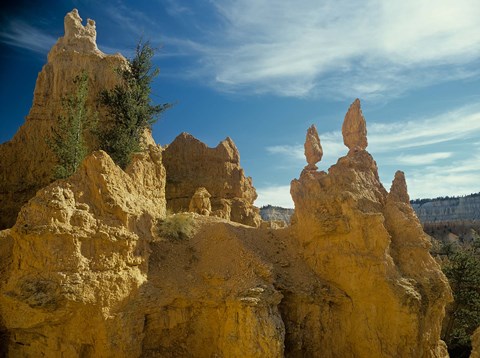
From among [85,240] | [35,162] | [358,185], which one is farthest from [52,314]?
[35,162]

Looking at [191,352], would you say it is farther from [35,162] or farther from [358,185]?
[35,162]

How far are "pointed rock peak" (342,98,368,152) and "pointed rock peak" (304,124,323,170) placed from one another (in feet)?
13.5

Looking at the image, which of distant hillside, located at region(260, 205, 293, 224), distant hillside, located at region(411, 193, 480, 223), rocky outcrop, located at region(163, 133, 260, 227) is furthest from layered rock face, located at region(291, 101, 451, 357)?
distant hillside, located at region(411, 193, 480, 223)

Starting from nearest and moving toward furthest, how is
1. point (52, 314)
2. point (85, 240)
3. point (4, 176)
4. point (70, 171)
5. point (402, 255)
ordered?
point (52, 314)
point (85, 240)
point (402, 255)
point (70, 171)
point (4, 176)

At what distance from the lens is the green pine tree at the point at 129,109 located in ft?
54.5

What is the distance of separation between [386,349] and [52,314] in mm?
8997

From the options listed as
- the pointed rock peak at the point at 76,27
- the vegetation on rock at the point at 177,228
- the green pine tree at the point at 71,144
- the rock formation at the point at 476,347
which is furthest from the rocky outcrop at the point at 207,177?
the rock formation at the point at 476,347

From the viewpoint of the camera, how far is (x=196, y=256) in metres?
12.1

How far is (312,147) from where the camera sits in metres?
20.4

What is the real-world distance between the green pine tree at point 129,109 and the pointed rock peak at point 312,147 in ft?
23.9

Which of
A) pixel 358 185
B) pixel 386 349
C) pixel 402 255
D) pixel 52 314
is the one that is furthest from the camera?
pixel 358 185

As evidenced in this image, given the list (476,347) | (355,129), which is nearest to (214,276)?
(476,347)

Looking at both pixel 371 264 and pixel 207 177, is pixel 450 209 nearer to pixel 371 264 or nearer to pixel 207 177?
pixel 207 177

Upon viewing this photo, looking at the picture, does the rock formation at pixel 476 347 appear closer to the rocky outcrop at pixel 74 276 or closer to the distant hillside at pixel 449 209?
the rocky outcrop at pixel 74 276
